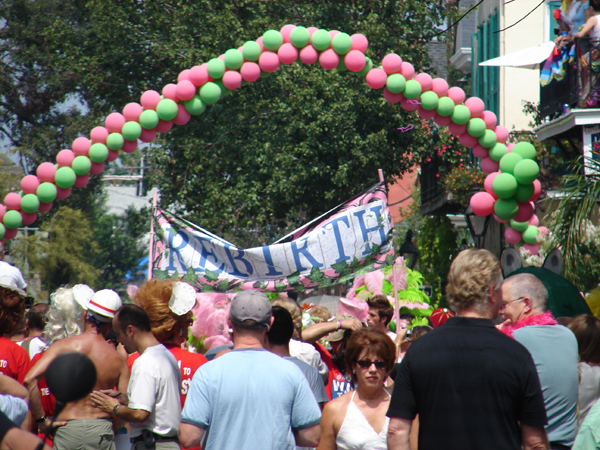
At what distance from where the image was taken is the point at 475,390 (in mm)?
2943

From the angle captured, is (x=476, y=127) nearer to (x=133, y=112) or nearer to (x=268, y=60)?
(x=268, y=60)

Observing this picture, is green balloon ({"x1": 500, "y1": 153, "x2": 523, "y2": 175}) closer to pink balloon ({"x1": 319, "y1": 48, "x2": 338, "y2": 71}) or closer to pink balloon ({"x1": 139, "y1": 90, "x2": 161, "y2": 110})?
pink balloon ({"x1": 319, "y1": 48, "x2": 338, "y2": 71})

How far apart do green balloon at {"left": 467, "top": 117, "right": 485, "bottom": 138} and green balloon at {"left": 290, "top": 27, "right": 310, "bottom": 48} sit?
2.12m

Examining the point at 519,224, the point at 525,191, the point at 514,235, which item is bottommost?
the point at 514,235

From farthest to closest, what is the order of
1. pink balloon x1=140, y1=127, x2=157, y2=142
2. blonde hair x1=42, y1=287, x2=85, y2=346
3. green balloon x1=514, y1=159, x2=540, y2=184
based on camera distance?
pink balloon x1=140, y1=127, x2=157, y2=142
green balloon x1=514, y1=159, x2=540, y2=184
blonde hair x1=42, y1=287, x2=85, y2=346

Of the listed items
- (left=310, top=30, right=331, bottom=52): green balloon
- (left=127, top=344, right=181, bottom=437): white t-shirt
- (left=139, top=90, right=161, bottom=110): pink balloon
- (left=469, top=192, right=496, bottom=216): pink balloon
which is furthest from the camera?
(left=139, top=90, right=161, bottom=110): pink balloon

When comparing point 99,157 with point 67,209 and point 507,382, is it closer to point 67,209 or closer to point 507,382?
point 507,382

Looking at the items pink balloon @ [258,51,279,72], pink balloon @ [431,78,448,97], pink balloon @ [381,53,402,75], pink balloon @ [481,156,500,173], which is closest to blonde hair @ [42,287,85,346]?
pink balloon @ [258,51,279,72]

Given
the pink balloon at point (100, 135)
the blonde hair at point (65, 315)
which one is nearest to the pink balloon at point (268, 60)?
the pink balloon at point (100, 135)

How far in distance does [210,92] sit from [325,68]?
1393 mm

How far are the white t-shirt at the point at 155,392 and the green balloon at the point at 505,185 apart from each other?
4.72 meters

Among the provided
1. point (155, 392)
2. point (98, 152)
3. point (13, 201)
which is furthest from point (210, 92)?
point (155, 392)

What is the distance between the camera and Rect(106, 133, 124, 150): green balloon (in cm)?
896

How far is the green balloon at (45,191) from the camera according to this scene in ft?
29.8
